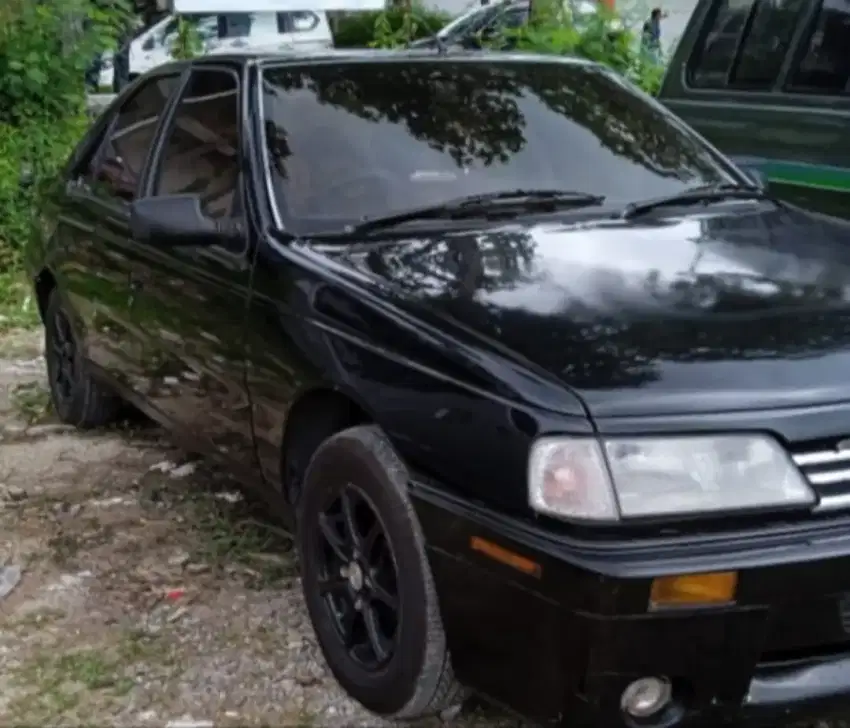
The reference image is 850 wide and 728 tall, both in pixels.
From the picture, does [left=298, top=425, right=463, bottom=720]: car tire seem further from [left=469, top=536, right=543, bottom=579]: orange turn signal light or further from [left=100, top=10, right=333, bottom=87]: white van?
[left=100, top=10, right=333, bottom=87]: white van

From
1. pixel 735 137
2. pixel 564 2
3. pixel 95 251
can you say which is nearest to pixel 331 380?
pixel 95 251

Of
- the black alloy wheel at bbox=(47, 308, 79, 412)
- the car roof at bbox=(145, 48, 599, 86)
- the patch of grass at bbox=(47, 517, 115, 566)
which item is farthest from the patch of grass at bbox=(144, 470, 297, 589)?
the car roof at bbox=(145, 48, 599, 86)

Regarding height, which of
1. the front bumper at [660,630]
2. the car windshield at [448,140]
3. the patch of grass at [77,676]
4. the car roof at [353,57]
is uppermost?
the car roof at [353,57]

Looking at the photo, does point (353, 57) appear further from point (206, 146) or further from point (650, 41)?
point (650, 41)

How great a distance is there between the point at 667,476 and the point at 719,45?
3.91 metres

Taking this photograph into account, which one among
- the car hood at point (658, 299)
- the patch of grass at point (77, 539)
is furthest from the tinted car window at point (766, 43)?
the patch of grass at point (77, 539)

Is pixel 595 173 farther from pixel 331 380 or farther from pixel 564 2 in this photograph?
pixel 564 2

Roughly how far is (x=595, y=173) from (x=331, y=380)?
125 centimetres

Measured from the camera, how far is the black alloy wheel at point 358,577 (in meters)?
3.23

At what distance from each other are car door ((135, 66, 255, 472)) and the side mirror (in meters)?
0.05

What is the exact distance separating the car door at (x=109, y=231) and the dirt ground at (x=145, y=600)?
47cm

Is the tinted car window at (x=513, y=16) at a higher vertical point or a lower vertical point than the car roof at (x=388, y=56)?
lower

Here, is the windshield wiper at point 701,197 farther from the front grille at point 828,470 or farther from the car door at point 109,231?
the car door at point 109,231

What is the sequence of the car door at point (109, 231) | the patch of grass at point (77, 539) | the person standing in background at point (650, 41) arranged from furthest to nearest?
1. the person standing in background at point (650, 41)
2. the car door at point (109, 231)
3. the patch of grass at point (77, 539)
